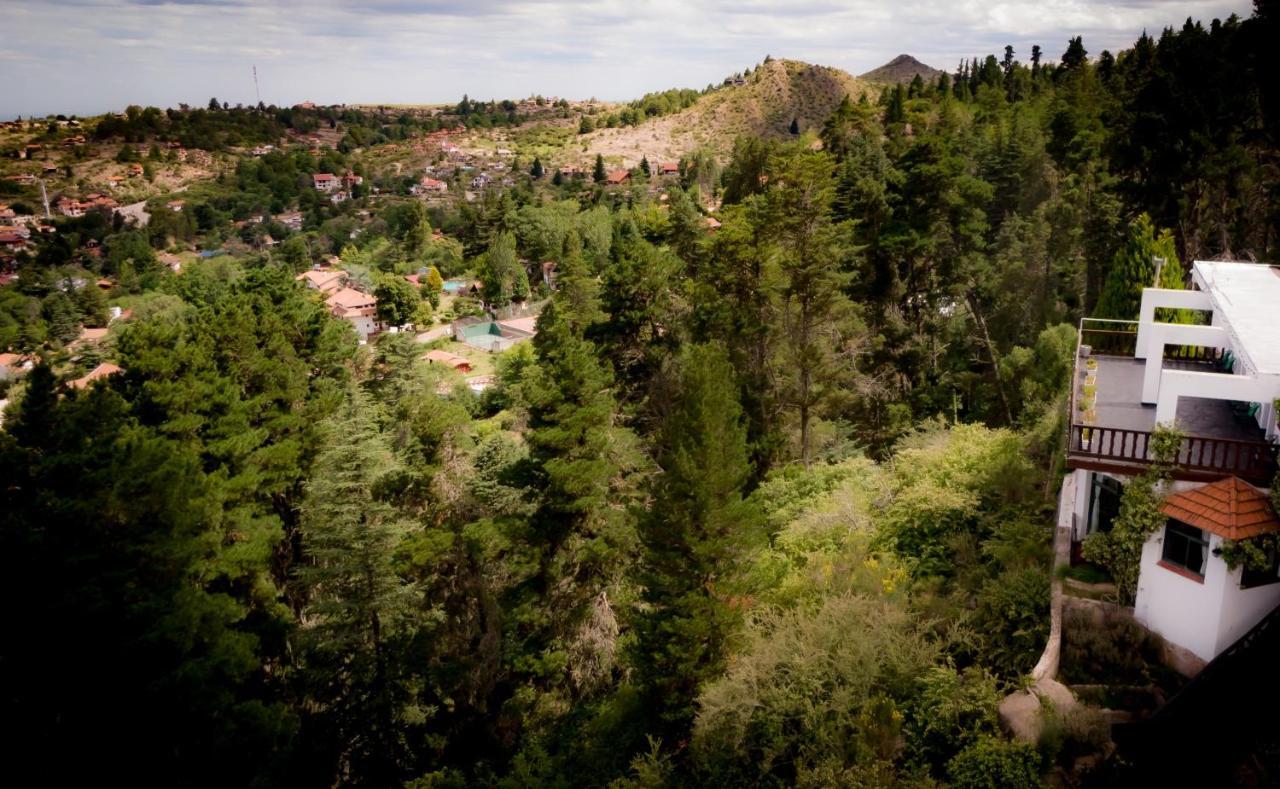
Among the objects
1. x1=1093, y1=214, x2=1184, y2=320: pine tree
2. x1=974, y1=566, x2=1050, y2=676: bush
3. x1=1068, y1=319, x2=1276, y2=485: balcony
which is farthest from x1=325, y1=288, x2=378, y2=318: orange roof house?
x1=974, y1=566, x2=1050, y2=676: bush

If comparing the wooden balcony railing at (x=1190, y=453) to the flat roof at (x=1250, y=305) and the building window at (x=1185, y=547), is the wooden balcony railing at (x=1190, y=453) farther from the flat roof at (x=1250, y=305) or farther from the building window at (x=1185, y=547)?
the flat roof at (x=1250, y=305)

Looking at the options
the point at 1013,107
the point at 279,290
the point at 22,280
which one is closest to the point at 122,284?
the point at 22,280

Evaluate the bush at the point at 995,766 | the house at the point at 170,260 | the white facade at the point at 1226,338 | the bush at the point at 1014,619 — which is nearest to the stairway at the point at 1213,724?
the bush at the point at 995,766

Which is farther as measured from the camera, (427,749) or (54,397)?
(427,749)

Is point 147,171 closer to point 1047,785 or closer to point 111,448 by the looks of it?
point 111,448

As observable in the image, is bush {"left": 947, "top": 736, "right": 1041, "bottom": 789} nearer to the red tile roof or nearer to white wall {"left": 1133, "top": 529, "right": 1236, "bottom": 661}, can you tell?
white wall {"left": 1133, "top": 529, "right": 1236, "bottom": 661}

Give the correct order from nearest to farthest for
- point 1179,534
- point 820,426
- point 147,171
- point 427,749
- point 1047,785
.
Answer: point 1047,785, point 1179,534, point 427,749, point 820,426, point 147,171

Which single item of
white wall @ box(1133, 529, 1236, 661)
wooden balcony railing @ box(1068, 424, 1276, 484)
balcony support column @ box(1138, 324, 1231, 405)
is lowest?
white wall @ box(1133, 529, 1236, 661)
